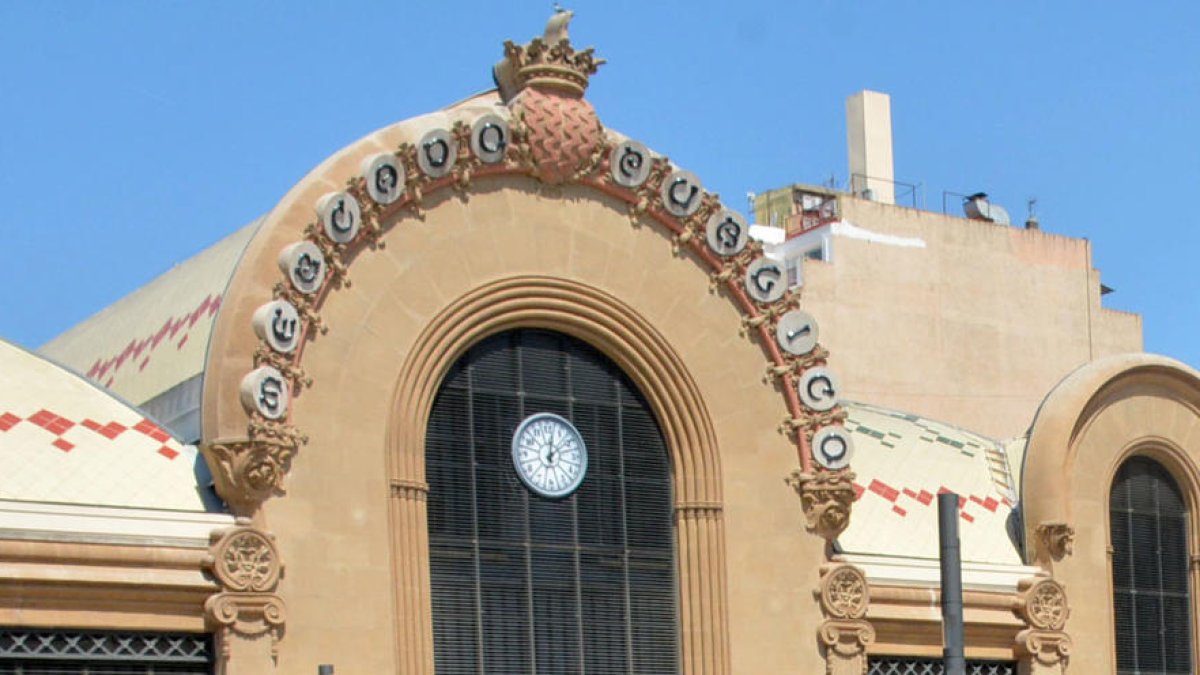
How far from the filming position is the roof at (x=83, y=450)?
35969 mm

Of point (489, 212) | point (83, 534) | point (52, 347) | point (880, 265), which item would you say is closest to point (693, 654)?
point (489, 212)

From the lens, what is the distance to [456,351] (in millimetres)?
39344

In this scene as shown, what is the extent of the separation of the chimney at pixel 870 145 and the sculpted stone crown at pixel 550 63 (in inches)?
1182

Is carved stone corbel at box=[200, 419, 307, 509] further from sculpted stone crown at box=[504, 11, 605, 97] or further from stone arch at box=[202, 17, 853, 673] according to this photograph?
sculpted stone crown at box=[504, 11, 605, 97]

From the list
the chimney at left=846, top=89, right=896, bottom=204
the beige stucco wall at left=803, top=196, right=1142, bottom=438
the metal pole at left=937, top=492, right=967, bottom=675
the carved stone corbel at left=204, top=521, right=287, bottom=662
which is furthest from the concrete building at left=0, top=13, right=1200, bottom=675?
the chimney at left=846, top=89, right=896, bottom=204

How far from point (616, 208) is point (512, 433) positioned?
4080mm

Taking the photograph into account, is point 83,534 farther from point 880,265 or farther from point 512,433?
point 880,265

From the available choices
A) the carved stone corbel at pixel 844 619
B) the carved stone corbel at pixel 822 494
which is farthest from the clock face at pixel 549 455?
the carved stone corbel at pixel 844 619

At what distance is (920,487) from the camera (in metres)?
46.7

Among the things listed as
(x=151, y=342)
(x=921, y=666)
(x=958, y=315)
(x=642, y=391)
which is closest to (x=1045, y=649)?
(x=921, y=666)

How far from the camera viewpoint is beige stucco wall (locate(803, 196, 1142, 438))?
67.2 meters

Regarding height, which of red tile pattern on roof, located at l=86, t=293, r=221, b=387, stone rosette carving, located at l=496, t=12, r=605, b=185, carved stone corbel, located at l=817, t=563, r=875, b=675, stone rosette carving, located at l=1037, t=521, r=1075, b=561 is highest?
stone rosette carving, located at l=496, t=12, r=605, b=185

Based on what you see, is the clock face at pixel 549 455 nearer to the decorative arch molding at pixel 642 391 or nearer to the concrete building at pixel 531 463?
the concrete building at pixel 531 463

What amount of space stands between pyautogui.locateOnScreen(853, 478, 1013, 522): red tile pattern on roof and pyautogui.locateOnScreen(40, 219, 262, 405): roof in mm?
11307
